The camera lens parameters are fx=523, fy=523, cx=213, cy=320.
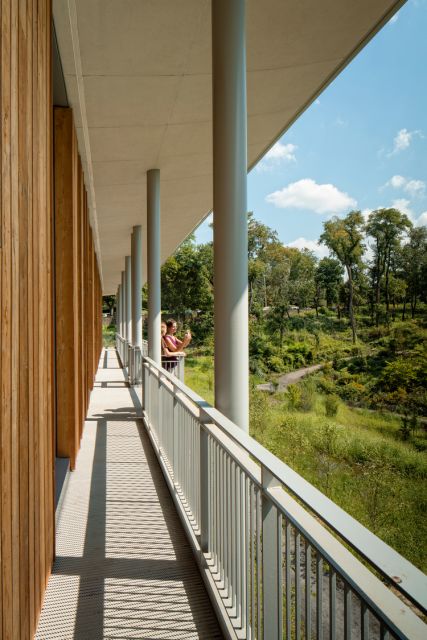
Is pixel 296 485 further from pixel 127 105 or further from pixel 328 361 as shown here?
pixel 328 361

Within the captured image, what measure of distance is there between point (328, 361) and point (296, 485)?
25530 millimetres

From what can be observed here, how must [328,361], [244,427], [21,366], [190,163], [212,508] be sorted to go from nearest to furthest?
[21,366], [212,508], [244,427], [190,163], [328,361]

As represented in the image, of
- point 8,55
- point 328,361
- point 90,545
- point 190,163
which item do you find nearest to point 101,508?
point 90,545

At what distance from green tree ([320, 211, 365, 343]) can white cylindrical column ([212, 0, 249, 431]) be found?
80.3 ft

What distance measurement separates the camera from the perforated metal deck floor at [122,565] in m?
2.26

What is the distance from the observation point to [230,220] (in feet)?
9.42

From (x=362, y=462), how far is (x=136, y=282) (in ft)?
24.4

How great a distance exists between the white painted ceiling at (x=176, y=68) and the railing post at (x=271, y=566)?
9.93 feet

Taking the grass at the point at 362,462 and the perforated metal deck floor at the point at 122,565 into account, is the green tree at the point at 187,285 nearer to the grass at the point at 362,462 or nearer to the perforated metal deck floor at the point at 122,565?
the grass at the point at 362,462

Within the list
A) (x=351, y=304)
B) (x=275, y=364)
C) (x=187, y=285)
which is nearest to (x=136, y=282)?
(x=275, y=364)

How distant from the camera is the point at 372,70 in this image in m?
45.3

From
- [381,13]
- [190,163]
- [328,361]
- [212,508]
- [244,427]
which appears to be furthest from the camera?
[328,361]

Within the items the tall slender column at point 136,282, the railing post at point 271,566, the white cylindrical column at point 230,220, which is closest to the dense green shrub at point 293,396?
the tall slender column at point 136,282

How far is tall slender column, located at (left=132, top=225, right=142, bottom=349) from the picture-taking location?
9.96 m
